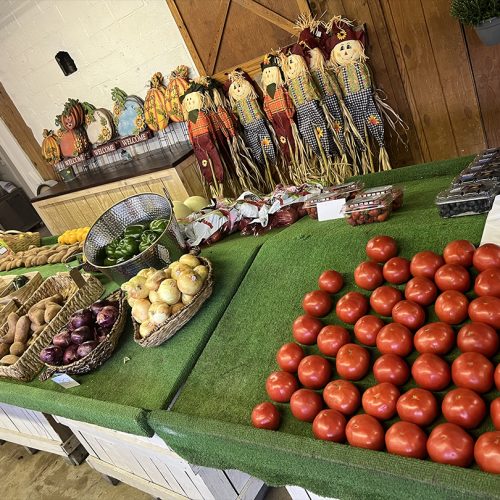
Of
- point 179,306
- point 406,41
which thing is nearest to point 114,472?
point 179,306

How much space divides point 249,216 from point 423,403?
1.63 m

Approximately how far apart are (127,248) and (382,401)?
5.26 ft

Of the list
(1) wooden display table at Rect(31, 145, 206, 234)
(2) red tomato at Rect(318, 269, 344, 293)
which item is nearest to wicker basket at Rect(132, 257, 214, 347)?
(2) red tomato at Rect(318, 269, 344, 293)

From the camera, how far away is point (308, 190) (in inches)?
98.8

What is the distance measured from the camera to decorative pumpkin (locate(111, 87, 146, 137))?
5086mm

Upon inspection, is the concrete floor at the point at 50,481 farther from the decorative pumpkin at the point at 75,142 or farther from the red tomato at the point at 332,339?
the decorative pumpkin at the point at 75,142

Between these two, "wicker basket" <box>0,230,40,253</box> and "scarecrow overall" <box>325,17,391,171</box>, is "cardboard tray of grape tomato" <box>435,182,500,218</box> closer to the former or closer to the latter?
"scarecrow overall" <box>325,17,391,171</box>

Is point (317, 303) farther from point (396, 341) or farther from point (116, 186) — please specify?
point (116, 186)

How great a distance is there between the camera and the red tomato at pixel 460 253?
1513 millimetres

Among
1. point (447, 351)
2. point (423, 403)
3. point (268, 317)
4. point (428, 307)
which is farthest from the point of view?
point (268, 317)

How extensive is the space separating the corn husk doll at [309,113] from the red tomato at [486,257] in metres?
2.00

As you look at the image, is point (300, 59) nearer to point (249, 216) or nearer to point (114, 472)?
point (249, 216)

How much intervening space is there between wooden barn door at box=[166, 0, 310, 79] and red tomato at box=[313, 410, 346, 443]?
137 inches

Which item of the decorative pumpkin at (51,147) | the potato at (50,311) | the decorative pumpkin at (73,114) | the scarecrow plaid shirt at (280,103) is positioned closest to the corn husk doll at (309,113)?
the scarecrow plaid shirt at (280,103)
